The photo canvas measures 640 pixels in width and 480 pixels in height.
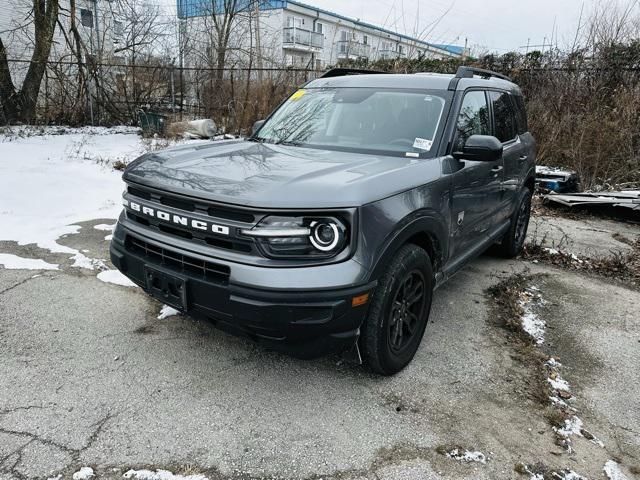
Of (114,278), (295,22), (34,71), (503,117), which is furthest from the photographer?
(295,22)

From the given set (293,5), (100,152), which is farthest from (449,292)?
(293,5)

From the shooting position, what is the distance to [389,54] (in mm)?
14180

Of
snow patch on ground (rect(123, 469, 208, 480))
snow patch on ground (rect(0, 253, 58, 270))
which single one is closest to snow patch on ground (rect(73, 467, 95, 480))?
snow patch on ground (rect(123, 469, 208, 480))

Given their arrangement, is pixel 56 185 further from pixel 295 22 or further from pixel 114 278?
pixel 295 22

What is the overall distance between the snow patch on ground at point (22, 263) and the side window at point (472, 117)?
3.66 m

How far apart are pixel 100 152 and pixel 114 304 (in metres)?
7.49

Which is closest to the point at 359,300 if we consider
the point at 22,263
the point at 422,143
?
the point at 422,143

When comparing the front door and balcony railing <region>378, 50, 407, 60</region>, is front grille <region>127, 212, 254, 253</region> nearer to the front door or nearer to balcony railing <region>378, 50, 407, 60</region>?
the front door

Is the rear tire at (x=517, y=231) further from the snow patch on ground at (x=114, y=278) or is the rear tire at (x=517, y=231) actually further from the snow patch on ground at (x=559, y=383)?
the snow patch on ground at (x=114, y=278)

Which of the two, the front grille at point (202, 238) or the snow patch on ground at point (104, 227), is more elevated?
the front grille at point (202, 238)

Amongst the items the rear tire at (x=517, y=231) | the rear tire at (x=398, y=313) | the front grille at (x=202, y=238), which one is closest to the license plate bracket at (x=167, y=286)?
the front grille at (x=202, y=238)

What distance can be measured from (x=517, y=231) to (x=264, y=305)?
3.93m

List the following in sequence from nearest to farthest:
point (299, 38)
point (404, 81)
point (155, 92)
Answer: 1. point (404, 81)
2. point (155, 92)
3. point (299, 38)

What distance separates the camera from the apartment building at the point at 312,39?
500 inches
